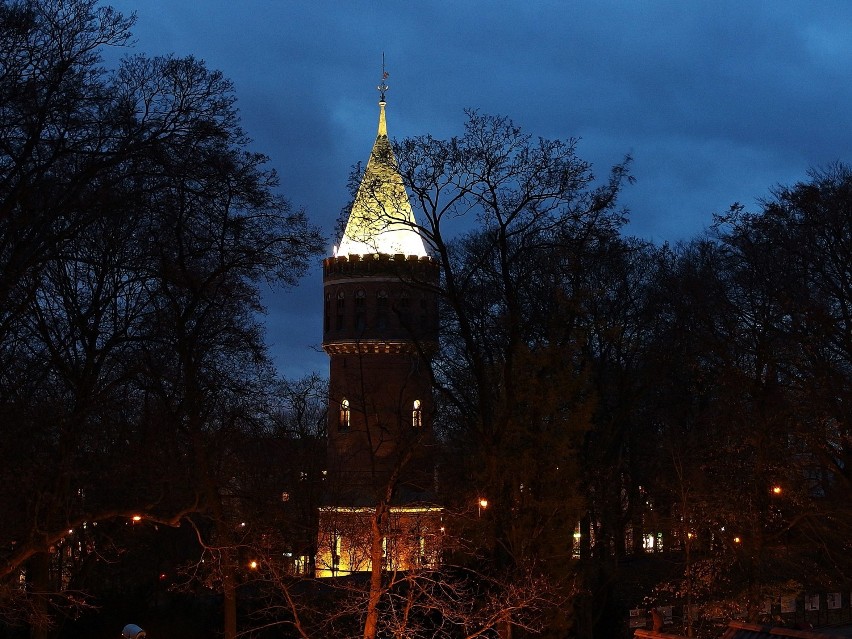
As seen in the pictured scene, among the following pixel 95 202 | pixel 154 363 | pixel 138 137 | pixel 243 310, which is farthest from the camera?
pixel 243 310

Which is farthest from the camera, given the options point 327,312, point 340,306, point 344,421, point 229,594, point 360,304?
point 327,312

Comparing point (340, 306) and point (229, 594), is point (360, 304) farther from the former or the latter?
point (229, 594)

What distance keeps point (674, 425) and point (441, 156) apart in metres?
16.6

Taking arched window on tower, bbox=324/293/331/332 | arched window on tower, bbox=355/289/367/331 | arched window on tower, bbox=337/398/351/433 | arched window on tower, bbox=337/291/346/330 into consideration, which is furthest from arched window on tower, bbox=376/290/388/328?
arched window on tower, bbox=337/398/351/433

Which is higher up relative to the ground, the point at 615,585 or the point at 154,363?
the point at 154,363

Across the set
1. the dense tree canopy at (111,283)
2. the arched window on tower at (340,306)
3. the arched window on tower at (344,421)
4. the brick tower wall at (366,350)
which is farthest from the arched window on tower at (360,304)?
the dense tree canopy at (111,283)

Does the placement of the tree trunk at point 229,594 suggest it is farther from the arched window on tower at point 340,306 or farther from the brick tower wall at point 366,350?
the arched window on tower at point 340,306

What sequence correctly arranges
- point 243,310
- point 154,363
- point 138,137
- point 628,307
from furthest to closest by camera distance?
point 628,307
point 243,310
point 154,363
point 138,137

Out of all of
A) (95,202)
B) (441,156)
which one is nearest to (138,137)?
(95,202)

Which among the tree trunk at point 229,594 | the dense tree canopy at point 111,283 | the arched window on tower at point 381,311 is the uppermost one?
the arched window on tower at point 381,311

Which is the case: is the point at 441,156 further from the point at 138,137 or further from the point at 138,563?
the point at 138,563

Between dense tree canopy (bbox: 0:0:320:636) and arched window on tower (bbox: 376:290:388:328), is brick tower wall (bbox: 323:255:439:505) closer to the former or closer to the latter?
arched window on tower (bbox: 376:290:388:328)

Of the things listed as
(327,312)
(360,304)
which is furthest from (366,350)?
(327,312)

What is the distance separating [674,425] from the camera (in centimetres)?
4028
